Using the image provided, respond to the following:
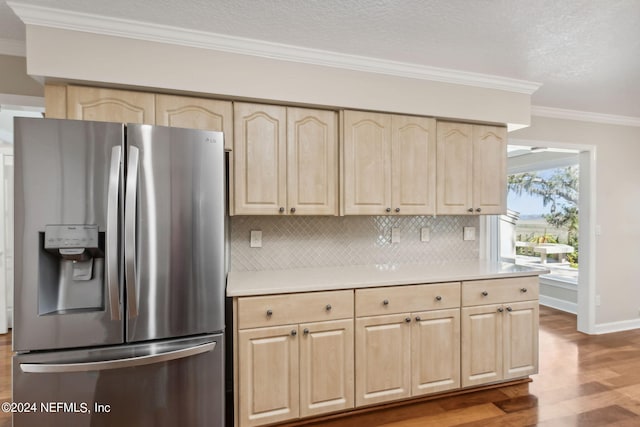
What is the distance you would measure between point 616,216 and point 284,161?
3956 millimetres

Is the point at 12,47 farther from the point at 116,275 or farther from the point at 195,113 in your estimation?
the point at 116,275

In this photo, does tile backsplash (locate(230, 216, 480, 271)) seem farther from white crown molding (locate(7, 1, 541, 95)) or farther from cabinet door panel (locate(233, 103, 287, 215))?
white crown molding (locate(7, 1, 541, 95))

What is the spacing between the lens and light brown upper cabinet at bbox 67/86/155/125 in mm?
1922

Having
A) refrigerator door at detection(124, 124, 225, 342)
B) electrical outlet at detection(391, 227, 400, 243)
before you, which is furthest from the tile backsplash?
refrigerator door at detection(124, 124, 225, 342)

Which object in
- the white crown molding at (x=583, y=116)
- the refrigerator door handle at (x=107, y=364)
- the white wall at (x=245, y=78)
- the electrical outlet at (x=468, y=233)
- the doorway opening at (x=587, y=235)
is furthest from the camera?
the doorway opening at (x=587, y=235)

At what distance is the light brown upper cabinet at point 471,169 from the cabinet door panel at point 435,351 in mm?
842

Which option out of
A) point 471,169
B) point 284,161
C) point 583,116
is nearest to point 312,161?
point 284,161

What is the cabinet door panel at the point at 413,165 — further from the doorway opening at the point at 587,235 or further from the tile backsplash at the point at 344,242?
the doorway opening at the point at 587,235

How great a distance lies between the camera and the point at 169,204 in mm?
1615

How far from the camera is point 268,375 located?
1967mm

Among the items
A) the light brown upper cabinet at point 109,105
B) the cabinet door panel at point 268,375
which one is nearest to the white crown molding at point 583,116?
the cabinet door panel at point 268,375

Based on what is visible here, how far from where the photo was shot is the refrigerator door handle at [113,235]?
4.92 ft

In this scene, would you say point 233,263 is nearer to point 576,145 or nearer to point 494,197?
point 494,197

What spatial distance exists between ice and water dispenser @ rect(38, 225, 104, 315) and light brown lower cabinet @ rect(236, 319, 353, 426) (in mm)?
786
